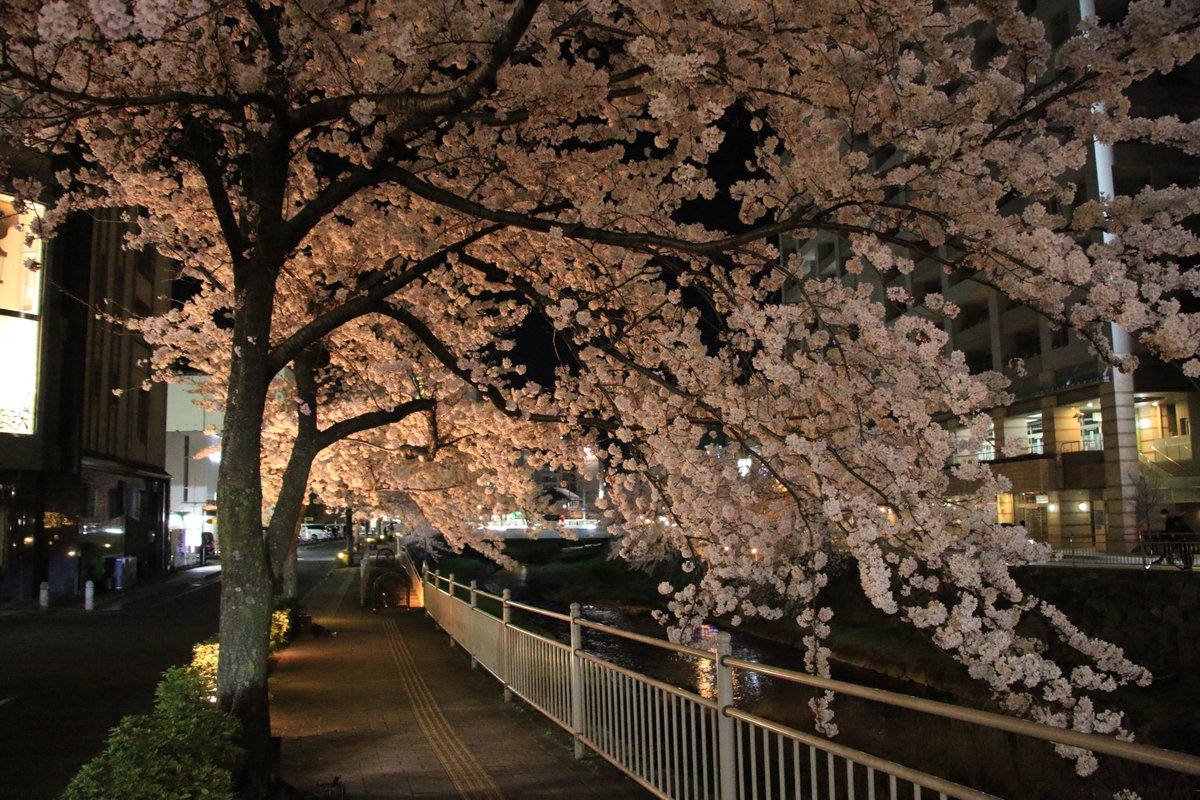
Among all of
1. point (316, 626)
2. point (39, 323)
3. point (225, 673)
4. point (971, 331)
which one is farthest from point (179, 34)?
point (971, 331)

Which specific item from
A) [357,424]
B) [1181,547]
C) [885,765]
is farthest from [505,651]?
[1181,547]

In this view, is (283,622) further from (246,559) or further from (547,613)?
(246,559)

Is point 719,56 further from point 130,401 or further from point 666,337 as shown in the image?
point 130,401

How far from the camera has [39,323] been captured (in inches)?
992

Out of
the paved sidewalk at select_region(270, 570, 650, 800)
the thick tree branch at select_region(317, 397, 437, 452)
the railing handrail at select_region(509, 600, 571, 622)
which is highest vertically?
the thick tree branch at select_region(317, 397, 437, 452)

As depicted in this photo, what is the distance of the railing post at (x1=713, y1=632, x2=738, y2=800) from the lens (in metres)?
5.12

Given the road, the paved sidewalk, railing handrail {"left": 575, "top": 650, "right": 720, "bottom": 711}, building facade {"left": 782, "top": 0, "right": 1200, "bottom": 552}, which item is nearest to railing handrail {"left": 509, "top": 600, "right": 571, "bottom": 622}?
railing handrail {"left": 575, "top": 650, "right": 720, "bottom": 711}

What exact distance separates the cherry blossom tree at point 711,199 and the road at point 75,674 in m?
3.52

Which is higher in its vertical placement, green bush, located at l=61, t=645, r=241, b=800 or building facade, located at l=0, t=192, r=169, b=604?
building facade, located at l=0, t=192, r=169, b=604

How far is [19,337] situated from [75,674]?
1475 centimetres

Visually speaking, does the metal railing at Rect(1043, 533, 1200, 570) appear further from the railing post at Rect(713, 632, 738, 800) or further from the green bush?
the green bush

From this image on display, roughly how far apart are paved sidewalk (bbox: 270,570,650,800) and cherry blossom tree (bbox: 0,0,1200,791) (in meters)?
1.46

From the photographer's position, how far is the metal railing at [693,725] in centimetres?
331

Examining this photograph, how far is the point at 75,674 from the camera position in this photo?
45.8ft
